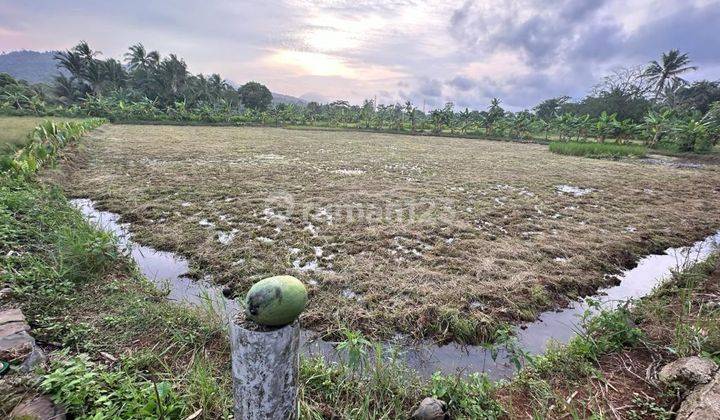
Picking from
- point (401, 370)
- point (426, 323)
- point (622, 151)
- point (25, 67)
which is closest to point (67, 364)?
point (401, 370)

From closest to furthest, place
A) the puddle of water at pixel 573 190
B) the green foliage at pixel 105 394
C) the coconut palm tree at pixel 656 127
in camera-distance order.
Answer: the green foliage at pixel 105 394, the puddle of water at pixel 573 190, the coconut palm tree at pixel 656 127

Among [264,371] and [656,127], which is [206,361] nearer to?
[264,371]

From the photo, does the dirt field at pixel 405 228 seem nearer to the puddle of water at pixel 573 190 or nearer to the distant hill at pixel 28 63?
the puddle of water at pixel 573 190

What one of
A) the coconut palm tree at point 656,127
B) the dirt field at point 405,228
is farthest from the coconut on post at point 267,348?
the coconut palm tree at point 656,127

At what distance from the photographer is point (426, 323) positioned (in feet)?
10.7

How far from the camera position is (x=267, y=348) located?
53.9 inches

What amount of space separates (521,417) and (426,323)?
124 cm

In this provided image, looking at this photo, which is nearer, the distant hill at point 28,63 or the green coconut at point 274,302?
the green coconut at point 274,302

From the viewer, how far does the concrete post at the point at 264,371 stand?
1.37 meters

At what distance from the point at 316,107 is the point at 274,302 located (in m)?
46.6

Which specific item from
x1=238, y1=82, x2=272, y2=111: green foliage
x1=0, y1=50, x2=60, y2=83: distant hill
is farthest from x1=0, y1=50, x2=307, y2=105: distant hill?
x1=238, y1=82, x2=272, y2=111: green foliage

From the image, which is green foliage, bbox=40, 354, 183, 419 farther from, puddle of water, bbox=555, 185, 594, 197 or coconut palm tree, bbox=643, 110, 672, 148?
coconut palm tree, bbox=643, 110, 672, 148

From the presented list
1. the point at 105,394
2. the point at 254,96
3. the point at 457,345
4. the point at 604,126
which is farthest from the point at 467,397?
the point at 254,96

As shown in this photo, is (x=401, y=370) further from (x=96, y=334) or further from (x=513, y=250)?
(x=513, y=250)
